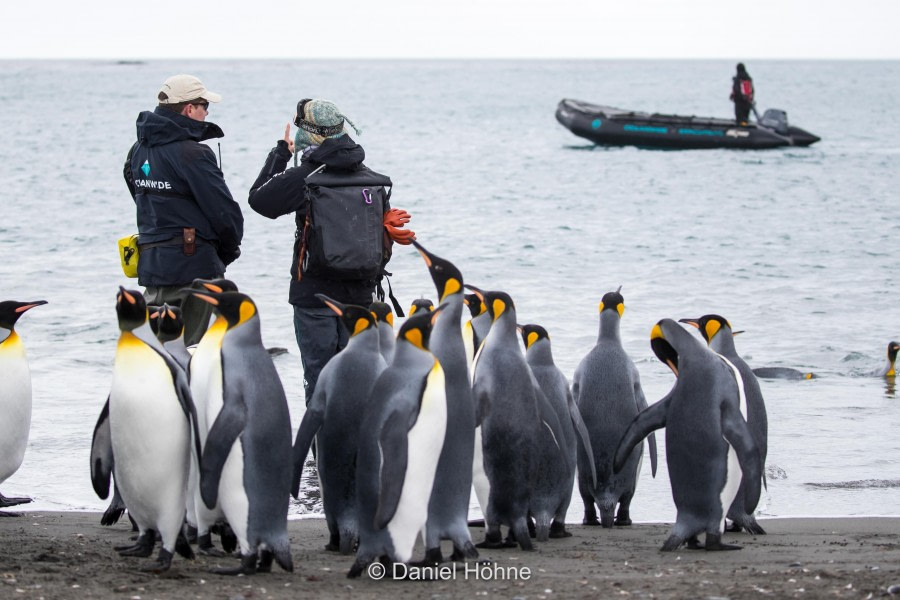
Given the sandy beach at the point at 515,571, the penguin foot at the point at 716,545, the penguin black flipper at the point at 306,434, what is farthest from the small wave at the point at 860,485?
the penguin black flipper at the point at 306,434

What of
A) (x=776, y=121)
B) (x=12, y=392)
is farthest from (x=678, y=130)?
(x=12, y=392)

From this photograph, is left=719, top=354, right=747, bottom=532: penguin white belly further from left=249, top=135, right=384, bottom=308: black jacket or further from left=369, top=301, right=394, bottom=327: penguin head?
left=249, top=135, right=384, bottom=308: black jacket

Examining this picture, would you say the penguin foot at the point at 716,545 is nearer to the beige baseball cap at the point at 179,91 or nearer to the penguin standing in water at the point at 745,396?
the penguin standing in water at the point at 745,396

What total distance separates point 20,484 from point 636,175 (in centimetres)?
3199

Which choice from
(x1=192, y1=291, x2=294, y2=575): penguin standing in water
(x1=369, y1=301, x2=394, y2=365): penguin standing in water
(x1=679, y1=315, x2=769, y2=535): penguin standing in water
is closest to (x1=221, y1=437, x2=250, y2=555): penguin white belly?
(x1=192, y1=291, x2=294, y2=575): penguin standing in water

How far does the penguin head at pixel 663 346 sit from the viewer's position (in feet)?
18.4

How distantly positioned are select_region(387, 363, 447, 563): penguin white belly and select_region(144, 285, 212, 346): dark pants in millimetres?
1840

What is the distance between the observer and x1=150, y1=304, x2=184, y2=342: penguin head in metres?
5.52

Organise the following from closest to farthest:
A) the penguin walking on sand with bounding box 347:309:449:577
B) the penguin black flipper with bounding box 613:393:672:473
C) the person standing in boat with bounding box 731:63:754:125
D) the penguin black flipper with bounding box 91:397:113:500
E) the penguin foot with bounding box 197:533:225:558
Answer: the penguin walking on sand with bounding box 347:309:449:577 < the penguin black flipper with bounding box 91:397:113:500 < the penguin foot with bounding box 197:533:225:558 < the penguin black flipper with bounding box 613:393:672:473 < the person standing in boat with bounding box 731:63:754:125

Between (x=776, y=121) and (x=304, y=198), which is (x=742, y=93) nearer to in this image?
(x=776, y=121)

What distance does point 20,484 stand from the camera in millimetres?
6762

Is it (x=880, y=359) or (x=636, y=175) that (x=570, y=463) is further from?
(x=636, y=175)

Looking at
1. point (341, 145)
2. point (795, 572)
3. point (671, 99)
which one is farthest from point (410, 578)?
point (671, 99)

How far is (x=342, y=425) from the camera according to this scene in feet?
16.4
